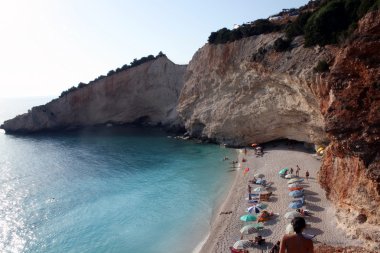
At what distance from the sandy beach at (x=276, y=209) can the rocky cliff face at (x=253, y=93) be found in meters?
4.21

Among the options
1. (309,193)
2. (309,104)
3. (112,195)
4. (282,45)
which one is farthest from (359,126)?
(112,195)

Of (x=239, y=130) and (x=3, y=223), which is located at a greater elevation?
(x=239, y=130)

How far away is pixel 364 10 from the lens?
25328 mm

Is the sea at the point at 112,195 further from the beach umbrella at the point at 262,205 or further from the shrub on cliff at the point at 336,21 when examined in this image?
the shrub on cliff at the point at 336,21

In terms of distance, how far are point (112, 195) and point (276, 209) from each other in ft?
56.4

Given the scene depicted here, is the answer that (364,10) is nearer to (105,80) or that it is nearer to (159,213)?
(159,213)

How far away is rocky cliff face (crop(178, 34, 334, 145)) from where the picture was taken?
35188mm

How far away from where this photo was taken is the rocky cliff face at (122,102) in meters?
75.5

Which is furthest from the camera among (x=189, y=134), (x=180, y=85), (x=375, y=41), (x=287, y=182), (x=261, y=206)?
(x=180, y=85)

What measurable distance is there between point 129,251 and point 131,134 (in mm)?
46748

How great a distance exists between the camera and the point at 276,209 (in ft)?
91.1

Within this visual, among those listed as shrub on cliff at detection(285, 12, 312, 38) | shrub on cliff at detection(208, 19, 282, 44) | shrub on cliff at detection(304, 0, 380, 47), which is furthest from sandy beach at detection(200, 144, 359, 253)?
shrub on cliff at detection(208, 19, 282, 44)

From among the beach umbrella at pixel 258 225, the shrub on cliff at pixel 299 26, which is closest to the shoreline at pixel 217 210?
the beach umbrella at pixel 258 225

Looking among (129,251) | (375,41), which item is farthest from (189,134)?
(375,41)
